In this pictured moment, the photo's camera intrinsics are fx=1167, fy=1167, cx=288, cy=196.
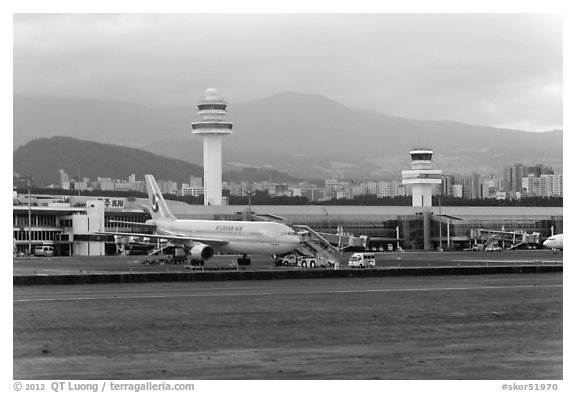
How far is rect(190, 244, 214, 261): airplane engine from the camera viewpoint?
250ft

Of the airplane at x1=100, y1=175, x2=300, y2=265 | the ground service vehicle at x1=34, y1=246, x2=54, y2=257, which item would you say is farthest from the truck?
the ground service vehicle at x1=34, y1=246, x2=54, y2=257

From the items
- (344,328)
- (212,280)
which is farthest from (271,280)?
(344,328)

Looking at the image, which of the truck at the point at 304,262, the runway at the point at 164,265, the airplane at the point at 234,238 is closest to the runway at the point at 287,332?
the runway at the point at 164,265

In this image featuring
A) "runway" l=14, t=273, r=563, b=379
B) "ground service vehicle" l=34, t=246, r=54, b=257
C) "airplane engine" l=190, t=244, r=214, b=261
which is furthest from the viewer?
"ground service vehicle" l=34, t=246, r=54, b=257

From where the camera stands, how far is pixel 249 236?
7931 cm

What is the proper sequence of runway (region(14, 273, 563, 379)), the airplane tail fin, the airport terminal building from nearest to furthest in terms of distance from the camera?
runway (region(14, 273, 563, 379))
the airplane tail fin
the airport terminal building

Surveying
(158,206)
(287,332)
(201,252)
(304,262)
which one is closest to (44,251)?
(158,206)

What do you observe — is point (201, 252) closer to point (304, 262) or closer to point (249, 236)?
point (249, 236)

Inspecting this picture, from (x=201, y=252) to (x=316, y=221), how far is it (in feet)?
Answer: 253

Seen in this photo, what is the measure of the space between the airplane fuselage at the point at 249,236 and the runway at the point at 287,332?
22.6m

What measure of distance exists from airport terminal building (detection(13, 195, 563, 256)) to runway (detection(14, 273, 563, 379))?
84502 millimetres

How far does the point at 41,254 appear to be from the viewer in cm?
11850

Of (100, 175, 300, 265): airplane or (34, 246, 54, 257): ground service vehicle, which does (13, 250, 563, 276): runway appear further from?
(34, 246, 54, 257): ground service vehicle

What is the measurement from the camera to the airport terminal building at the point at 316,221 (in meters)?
139
